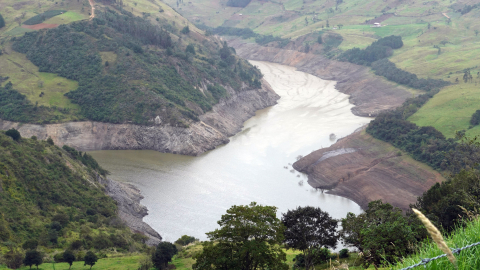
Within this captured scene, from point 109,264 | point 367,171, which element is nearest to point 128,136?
point 367,171

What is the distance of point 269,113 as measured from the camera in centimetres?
10962

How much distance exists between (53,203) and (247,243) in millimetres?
32534

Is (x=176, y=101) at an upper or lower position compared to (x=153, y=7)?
lower

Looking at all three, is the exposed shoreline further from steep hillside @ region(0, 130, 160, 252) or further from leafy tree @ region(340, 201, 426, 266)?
leafy tree @ region(340, 201, 426, 266)

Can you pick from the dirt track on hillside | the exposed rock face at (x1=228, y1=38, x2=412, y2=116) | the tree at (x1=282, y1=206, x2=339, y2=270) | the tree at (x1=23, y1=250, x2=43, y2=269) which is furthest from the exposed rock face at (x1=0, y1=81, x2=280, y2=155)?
the tree at (x1=282, y1=206, x2=339, y2=270)

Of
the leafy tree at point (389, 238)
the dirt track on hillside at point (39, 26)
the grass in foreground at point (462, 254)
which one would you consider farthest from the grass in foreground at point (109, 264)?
the dirt track on hillside at point (39, 26)

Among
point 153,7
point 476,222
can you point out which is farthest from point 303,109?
point 476,222

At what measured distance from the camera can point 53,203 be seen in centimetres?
5097

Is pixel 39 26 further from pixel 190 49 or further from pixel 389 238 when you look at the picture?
pixel 389 238

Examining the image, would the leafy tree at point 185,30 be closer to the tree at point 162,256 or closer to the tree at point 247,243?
the tree at point 162,256

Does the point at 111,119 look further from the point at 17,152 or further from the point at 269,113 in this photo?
the point at 269,113

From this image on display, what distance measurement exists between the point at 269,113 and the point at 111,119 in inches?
1606

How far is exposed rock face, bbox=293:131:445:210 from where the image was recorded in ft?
206

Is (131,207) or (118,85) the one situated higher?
(118,85)
